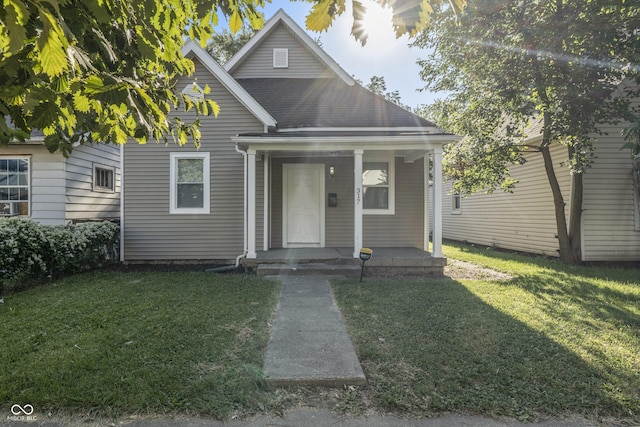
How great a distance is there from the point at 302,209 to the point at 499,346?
5.73 metres

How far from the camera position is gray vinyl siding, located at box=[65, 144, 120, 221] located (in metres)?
8.15

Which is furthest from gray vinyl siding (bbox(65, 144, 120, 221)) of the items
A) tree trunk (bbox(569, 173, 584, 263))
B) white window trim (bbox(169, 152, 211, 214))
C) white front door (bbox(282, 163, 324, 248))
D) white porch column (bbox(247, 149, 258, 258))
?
tree trunk (bbox(569, 173, 584, 263))

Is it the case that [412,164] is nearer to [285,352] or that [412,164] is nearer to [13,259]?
[285,352]

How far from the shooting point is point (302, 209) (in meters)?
8.38

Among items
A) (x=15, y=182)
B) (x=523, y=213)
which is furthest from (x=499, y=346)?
(x=15, y=182)

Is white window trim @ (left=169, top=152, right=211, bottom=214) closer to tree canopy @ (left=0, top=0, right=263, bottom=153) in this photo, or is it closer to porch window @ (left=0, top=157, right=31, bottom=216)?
porch window @ (left=0, top=157, right=31, bottom=216)

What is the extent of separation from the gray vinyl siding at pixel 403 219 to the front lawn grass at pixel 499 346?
2517 millimetres

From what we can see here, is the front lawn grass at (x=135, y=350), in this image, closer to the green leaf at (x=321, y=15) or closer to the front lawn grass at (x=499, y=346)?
the front lawn grass at (x=499, y=346)

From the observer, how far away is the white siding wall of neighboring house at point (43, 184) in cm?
781

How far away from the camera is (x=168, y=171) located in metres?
7.71

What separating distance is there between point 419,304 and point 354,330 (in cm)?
141

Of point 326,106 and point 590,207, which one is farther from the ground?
point 326,106

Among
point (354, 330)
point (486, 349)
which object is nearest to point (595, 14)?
point (486, 349)

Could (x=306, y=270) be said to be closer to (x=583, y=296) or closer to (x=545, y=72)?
(x=583, y=296)
